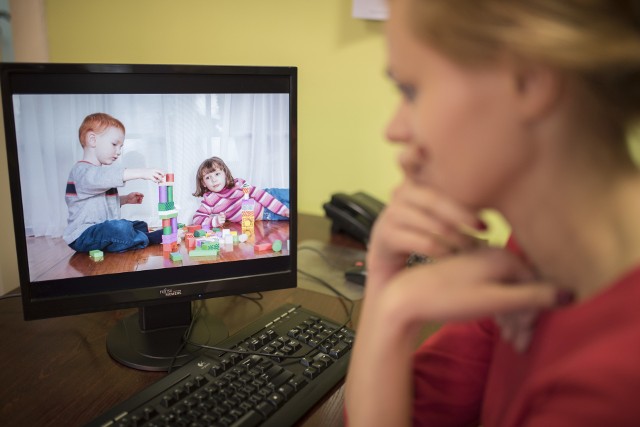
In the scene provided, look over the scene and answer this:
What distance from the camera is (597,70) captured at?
47cm

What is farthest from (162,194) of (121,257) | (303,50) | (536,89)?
(303,50)

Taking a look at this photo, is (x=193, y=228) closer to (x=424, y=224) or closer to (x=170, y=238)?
(x=170, y=238)

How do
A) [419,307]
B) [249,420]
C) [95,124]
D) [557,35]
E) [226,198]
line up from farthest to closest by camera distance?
[226,198] → [95,124] → [249,420] → [419,307] → [557,35]

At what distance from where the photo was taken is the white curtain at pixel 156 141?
0.82m

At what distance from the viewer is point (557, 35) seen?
451 mm

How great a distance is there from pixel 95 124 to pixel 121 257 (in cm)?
22

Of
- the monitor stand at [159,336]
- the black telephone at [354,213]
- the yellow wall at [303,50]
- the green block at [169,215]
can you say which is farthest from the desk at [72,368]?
the yellow wall at [303,50]

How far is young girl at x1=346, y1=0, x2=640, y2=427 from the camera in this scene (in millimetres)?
464

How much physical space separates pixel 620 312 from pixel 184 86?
0.71 metres

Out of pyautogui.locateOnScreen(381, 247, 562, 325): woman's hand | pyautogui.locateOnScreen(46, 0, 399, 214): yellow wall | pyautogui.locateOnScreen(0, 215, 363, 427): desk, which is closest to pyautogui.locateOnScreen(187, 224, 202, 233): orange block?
pyautogui.locateOnScreen(0, 215, 363, 427): desk

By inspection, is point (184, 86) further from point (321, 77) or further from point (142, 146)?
point (321, 77)

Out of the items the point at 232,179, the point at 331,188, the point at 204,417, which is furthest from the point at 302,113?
the point at 204,417

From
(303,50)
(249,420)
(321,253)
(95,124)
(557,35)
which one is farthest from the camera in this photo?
(303,50)

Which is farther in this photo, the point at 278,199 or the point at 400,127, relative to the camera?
the point at 278,199
